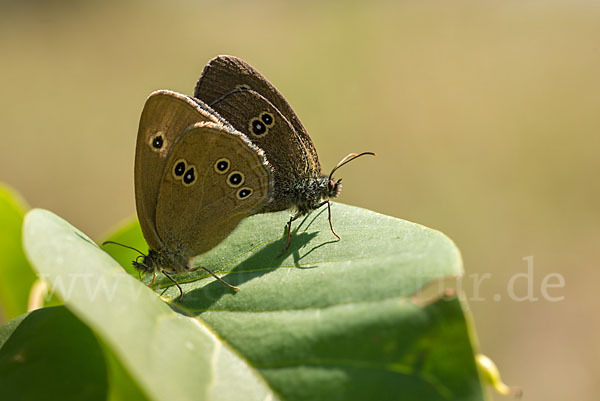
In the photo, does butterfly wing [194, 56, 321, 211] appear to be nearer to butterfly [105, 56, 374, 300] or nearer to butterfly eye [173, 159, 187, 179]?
butterfly [105, 56, 374, 300]

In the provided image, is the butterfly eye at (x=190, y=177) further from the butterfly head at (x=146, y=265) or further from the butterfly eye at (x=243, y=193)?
the butterfly head at (x=146, y=265)

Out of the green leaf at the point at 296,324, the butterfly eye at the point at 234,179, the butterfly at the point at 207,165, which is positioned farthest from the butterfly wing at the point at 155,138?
the green leaf at the point at 296,324

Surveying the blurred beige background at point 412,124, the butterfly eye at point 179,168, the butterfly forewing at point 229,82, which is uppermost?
the butterfly forewing at point 229,82

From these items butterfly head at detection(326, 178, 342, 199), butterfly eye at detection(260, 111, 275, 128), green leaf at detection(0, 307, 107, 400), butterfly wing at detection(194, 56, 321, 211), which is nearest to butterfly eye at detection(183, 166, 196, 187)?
butterfly wing at detection(194, 56, 321, 211)

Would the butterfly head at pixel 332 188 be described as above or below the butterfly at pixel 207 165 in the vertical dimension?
below

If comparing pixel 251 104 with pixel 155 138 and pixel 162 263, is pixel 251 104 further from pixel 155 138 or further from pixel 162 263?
pixel 162 263

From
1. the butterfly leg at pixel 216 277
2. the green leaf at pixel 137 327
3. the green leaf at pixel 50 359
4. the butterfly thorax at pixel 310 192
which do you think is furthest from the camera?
the butterfly thorax at pixel 310 192

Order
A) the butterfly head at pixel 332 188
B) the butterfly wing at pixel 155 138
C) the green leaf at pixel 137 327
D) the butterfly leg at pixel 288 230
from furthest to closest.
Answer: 1. the butterfly head at pixel 332 188
2. the butterfly wing at pixel 155 138
3. the butterfly leg at pixel 288 230
4. the green leaf at pixel 137 327

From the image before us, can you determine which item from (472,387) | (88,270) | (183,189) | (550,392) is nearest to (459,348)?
(472,387)
